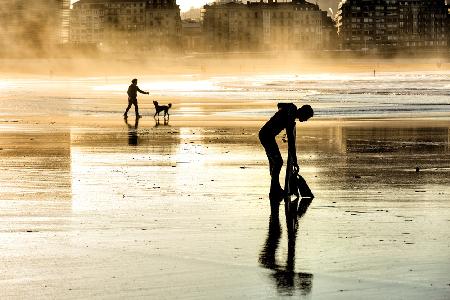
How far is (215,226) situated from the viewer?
12.6m

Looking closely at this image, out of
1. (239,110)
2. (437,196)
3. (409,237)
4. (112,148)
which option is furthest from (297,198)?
(239,110)

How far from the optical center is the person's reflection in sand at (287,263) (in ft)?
30.3

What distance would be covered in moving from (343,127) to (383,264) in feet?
74.4

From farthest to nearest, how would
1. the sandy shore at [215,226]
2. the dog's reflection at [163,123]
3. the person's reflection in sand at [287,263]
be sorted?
the dog's reflection at [163,123], the sandy shore at [215,226], the person's reflection in sand at [287,263]

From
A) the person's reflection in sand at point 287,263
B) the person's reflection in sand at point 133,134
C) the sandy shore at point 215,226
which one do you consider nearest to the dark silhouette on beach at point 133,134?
the person's reflection in sand at point 133,134

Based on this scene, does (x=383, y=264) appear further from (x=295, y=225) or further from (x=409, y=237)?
(x=295, y=225)

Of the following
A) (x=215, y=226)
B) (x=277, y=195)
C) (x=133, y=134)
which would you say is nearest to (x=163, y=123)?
(x=133, y=134)

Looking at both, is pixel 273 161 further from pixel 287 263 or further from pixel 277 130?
pixel 287 263

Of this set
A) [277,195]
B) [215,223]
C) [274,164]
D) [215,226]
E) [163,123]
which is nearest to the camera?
[215,226]

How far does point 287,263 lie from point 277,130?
5.20 metres

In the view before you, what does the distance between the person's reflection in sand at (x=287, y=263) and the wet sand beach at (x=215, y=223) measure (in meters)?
0.02

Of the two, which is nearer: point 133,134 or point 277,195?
point 277,195

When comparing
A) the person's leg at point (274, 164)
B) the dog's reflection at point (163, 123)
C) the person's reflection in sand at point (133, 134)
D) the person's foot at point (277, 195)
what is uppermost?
the person's leg at point (274, 164)

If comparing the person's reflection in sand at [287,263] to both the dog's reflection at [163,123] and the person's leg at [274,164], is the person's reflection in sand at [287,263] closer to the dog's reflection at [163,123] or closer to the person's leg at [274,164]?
the person's leg at [274,164]
